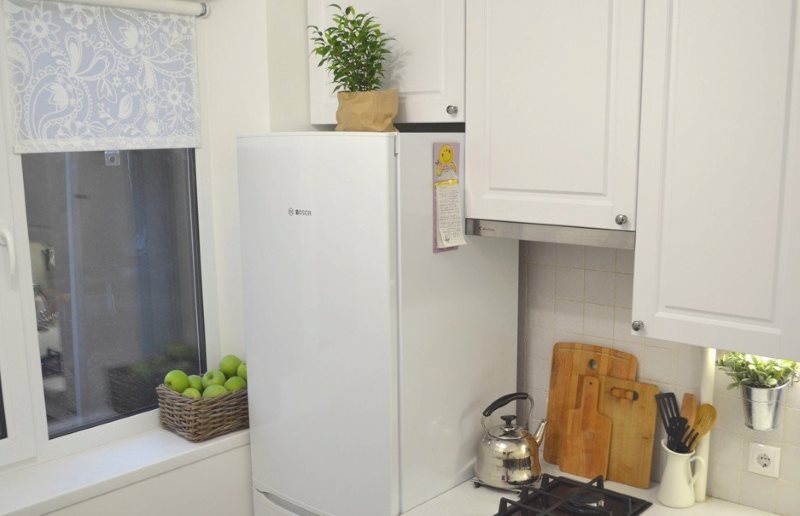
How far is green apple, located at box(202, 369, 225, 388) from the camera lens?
7.76 feet

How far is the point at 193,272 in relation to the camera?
2.54 m

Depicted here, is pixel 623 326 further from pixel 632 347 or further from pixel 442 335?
pixel 442 335

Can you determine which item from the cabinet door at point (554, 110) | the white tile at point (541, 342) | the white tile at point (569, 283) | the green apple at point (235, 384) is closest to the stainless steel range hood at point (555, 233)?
the cabinet door at point (554, 110)

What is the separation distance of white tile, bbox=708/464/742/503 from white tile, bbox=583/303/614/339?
0.45m

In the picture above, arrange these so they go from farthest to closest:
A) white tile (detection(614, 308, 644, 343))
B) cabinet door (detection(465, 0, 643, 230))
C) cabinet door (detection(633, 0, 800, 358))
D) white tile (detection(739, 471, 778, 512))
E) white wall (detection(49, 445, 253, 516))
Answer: white tile (detection(614, 308, 644, 343))
white wall (detection(49, 445, 253, 516))
white tile (detection(739, 471, 778, 512))
cabinet door (detection(465, 0, 643, 230))
cabinet door (detection(633, 0, 800, 358))

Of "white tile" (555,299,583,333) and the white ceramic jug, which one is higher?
"white tile" (555,299,583,333)

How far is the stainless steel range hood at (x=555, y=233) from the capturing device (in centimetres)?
175

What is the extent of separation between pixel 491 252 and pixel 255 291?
0.68m

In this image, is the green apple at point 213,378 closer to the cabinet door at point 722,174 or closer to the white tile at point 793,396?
the cabinet door at point 722,174

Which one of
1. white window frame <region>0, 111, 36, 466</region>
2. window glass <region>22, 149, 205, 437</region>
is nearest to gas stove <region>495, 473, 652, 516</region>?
window glass <region>22, 149, 205, 437</region>

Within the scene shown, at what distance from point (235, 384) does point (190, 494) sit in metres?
0.34

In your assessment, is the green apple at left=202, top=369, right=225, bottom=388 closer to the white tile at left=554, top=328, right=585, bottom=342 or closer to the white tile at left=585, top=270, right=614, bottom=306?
the white tile at left=554, top=328, right=585, bottom=342

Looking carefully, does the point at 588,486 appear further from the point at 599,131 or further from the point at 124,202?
the point at 124,202

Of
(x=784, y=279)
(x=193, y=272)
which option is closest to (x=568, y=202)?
(x=784, y=279)
